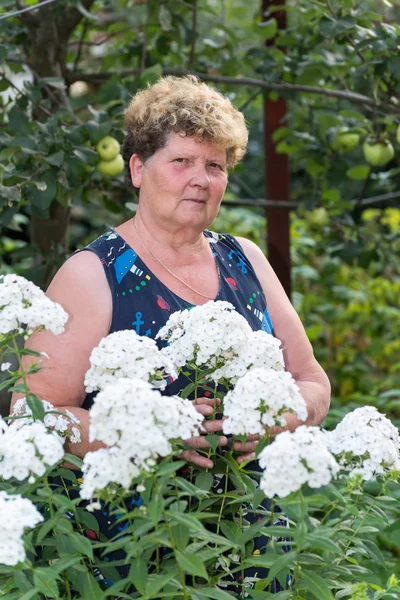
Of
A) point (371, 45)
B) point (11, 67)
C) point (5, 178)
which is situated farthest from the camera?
point (11, 67)

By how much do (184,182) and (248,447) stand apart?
69cm

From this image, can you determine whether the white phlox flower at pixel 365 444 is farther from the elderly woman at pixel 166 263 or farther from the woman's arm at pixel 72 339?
the woman's arm at pixel 72 339

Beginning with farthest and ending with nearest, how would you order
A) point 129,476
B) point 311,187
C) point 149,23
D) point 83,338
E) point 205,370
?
point 311,187, point 149,23, point 83,338, point 205,370, point 129,476

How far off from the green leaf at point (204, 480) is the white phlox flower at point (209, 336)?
0.20 meters

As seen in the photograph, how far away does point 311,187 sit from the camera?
3.79 meters

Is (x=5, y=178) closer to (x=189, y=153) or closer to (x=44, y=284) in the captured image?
(x=44, y=284)

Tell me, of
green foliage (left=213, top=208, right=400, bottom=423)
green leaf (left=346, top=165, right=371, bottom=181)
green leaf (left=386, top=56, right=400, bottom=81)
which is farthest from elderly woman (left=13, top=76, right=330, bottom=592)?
green foliage (left=213, top=208, right=400, bottom=423)

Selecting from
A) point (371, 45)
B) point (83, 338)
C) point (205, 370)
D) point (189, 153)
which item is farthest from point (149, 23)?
point (205, 370)

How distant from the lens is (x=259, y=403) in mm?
1406

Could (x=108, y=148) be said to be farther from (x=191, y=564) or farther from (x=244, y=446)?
(x=191, y=564)

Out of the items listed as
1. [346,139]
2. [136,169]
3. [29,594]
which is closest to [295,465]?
[29,594]

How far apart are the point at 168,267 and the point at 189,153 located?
0.92 ft

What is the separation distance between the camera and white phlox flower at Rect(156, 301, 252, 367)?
1.56 meters

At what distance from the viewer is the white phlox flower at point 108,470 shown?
1.30 m
